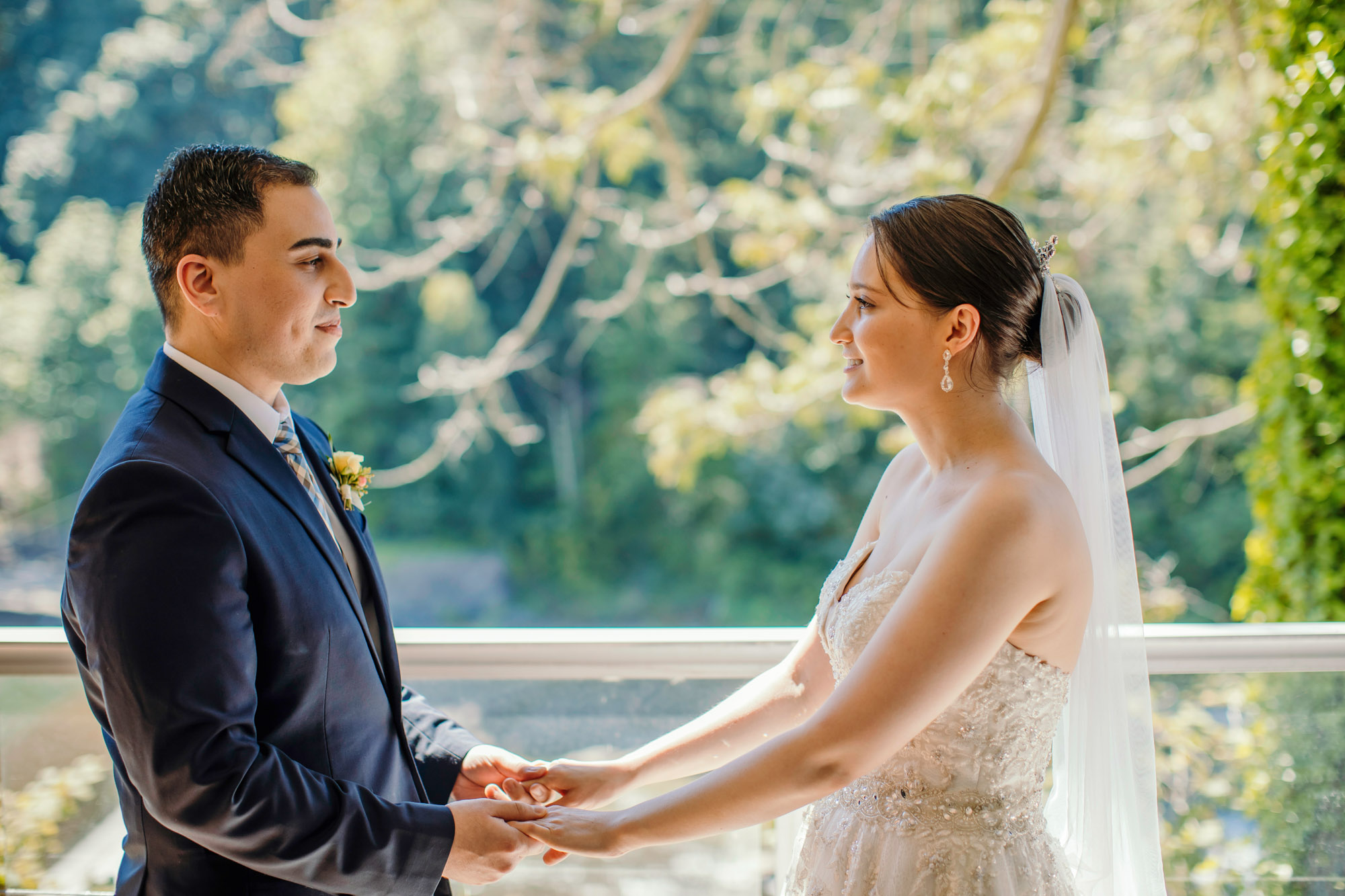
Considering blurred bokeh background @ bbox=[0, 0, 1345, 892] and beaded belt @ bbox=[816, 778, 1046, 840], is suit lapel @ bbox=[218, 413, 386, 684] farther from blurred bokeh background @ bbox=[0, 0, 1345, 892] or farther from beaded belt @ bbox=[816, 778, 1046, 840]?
blurred bokeh background @ bbox=[0, 0, 1345, 892]

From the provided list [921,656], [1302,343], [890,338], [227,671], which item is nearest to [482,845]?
[227,671]

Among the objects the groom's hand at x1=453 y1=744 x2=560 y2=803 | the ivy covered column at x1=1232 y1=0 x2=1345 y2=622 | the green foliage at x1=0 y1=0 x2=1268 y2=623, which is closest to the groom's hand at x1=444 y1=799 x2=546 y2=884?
the groom's hand at x1=453 y1=744 x2=560 y2=803

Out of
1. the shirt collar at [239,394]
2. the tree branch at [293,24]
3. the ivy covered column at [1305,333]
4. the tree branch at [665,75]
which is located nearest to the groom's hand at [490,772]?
the shirt collar at [239,394]

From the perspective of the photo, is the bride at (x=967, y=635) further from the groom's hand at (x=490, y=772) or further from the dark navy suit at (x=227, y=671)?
the dark navy suit at (x=227, y=671)

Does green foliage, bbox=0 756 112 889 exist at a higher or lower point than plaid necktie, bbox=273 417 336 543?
lower

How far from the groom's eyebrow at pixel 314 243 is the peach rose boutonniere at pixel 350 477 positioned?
1.17 ft

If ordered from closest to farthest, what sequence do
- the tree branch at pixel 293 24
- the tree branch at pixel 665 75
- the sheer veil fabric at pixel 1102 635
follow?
the sheer veil fabric at pixel 1102 635 → the tree branch at pixel 293 24 → the tree branch at pixel 665 75

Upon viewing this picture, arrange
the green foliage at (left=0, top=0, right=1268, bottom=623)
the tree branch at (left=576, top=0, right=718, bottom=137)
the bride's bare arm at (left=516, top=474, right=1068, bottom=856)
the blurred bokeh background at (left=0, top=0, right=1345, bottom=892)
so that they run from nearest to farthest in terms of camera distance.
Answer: the bride's bare arm at (left=516, top=474, right=1068, bottom=856) → the blurred bokeh background at (left=0, top=0, right=1345, bottom=892) → the tree branch at (left=576, top=0, right=718, bottom=137) → the green foliage at (left=0, top=0, right=1268, bottom=623)

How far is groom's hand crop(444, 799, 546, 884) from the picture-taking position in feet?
4.62

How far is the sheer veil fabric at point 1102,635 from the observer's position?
154 centimetres

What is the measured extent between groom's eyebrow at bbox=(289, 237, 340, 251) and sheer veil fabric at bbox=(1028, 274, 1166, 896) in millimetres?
1190

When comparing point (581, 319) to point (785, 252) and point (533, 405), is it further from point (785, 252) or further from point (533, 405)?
point (785, 252)

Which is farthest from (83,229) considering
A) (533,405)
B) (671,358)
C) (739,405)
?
(739,405)

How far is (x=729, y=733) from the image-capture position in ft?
5.78
